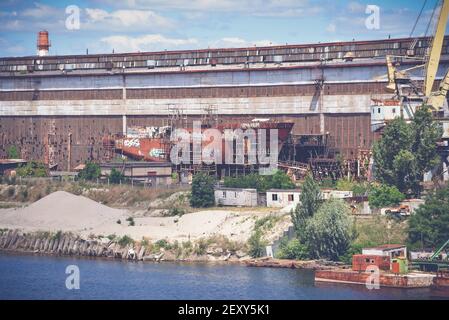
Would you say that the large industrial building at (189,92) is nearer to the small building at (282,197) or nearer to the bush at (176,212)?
the small building at (282,197)

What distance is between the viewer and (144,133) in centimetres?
9444

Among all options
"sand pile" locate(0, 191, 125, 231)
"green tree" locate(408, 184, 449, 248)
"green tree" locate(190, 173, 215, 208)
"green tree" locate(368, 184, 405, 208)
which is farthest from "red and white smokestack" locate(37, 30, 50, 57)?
"green tree" locate(408, 184, 449, 248)

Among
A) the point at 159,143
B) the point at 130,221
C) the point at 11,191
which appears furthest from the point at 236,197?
the point at 11,191

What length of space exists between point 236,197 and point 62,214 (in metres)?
10.2

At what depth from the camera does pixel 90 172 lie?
298 feet

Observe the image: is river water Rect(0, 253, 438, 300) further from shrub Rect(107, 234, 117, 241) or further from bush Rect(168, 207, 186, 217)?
bush Rect(168, 207, 186, 217)

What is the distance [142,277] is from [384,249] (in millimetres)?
11698

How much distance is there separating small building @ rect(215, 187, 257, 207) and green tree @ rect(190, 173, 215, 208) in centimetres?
47

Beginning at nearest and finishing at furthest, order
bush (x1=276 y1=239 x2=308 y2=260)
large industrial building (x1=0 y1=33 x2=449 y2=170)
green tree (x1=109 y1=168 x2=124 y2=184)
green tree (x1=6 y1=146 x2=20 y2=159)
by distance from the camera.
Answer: bush (x1=276 y1=239 x2=308 y2=260) → large industrial building (x1=0 y1=33 x2=449 y2=170) → green tree (x1=109 y1=168 x2=124 y2=184) → green tree (x1=6 y1=146 x2=20 y2=159)

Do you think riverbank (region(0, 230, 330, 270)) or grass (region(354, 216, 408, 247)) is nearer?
riverbank (region(0, 230, 330, 270))

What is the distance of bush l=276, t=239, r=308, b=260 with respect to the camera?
68500mm

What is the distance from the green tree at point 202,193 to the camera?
3113 inches

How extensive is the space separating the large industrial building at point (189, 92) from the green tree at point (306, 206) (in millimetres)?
16730
